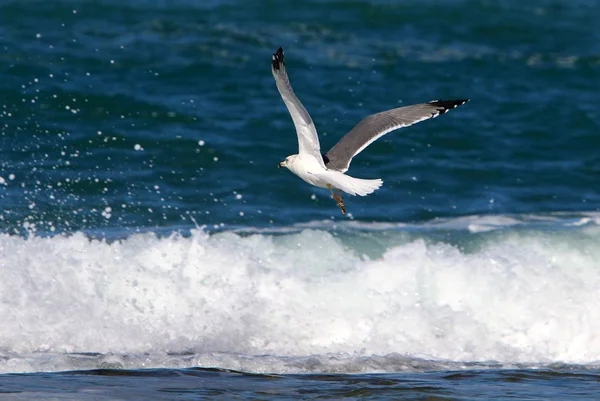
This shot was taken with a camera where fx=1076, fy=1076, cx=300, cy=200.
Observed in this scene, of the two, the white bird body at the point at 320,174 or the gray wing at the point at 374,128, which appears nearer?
the white bird body at the point at 320,174

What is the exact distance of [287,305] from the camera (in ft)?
22.9

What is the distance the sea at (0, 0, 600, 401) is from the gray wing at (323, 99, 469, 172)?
0.93 meters

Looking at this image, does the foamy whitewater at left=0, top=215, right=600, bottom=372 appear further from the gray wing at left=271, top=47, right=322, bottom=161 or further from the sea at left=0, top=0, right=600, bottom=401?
the gray wing at left=271, top=47, right=322, bottom=161

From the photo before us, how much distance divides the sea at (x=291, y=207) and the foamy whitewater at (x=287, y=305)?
20 mm

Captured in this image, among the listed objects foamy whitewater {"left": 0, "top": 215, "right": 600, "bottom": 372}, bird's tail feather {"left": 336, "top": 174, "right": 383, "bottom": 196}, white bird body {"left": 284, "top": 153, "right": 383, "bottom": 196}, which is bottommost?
foamy whitewater {"left": 0, "top": 215, "right": 600, "bottom": 372}

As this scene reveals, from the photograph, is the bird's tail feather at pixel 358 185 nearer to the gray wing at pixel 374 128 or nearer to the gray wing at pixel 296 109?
the gray wing at pixel 296 109

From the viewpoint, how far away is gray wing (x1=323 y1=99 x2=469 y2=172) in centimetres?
675

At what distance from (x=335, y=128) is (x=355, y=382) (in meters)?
6.92

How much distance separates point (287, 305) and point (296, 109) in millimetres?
1537

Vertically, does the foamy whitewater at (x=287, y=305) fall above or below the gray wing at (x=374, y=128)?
below

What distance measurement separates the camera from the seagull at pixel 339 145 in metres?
5.93

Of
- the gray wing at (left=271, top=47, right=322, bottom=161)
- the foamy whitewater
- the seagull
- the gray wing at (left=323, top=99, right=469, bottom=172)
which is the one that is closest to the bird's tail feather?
the seagull

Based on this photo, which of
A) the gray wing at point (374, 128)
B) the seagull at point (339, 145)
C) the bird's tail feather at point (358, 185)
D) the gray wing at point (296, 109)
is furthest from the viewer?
the gray wing at point (374, 128)

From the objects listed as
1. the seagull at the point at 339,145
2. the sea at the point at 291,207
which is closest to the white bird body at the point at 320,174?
the seagull at the point at 339,145
